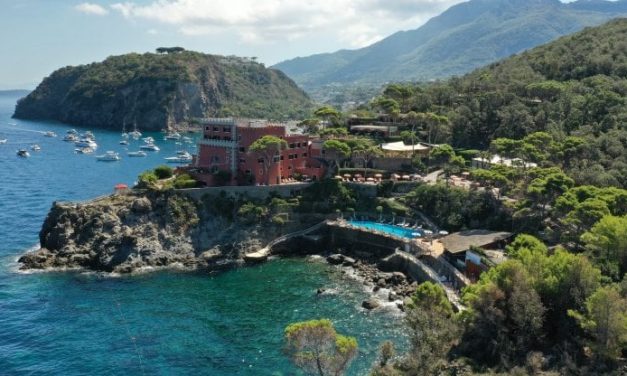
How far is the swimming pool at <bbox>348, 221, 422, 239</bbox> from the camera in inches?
2498

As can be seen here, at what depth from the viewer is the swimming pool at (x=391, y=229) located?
6344cm

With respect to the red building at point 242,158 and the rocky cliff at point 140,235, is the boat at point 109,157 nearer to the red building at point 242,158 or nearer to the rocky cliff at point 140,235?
the red building at point 242,158

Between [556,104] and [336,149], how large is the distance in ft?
122

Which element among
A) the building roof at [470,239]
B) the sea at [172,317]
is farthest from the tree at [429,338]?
the building roof at [470,239]

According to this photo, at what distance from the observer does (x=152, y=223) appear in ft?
206

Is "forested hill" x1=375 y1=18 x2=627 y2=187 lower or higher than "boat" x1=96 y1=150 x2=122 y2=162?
higher

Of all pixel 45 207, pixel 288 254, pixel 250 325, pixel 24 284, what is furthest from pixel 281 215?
pixel 45 207

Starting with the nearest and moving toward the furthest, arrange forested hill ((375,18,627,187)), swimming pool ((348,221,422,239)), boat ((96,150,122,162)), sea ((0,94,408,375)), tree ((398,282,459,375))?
tree ((398,282,459,375))
sea ((0,94,408,375))
swimming pool ((348,221,422,239))
forested hill ((375,18,627,187))
boat ((96,150,122,162))

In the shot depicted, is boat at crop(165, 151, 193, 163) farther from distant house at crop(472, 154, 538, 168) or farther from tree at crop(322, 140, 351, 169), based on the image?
distant house at crop(472, 154, 538, 168)

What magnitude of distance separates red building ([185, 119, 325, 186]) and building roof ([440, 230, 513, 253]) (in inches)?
926

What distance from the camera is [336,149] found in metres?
72.5

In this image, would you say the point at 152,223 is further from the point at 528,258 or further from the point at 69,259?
the point at 528,258

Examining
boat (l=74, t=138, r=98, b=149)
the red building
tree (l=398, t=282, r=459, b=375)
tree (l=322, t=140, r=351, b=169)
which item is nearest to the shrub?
the red building

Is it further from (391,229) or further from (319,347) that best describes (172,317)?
(391,229)
